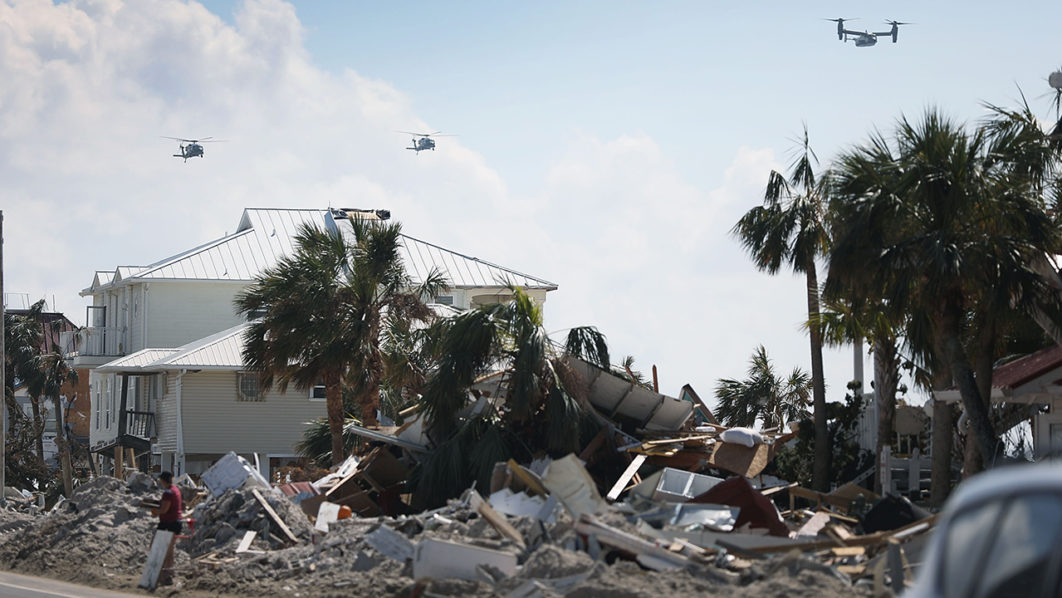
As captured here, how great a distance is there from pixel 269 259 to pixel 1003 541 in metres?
45.5

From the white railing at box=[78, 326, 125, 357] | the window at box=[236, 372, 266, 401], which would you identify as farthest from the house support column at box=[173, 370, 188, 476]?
the white railing at box=[78, 326, 125, 357]

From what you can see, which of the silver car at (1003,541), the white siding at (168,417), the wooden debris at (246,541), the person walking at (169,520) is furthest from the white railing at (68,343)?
the silver car at (1003,541)

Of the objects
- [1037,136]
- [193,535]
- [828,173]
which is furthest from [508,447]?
[1037,136]

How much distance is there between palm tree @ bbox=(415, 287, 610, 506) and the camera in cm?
2056

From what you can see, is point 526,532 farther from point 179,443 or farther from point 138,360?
point 138,360

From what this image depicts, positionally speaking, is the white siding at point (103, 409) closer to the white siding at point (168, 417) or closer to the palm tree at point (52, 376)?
the white siding at point (168, 417)

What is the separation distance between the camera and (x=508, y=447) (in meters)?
20.6

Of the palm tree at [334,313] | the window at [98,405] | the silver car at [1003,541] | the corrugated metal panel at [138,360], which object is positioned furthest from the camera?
the window at [98,405]

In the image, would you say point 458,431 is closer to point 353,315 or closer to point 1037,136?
point 353,315

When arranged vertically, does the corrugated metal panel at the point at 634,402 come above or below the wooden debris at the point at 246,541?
above

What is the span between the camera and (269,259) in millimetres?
48344

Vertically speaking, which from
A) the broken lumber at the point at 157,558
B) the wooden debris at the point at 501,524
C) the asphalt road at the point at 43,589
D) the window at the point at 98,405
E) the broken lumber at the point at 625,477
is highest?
the window at the point at 98,405

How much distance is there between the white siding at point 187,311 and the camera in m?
46.1

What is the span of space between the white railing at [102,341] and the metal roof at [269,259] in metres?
1.97
